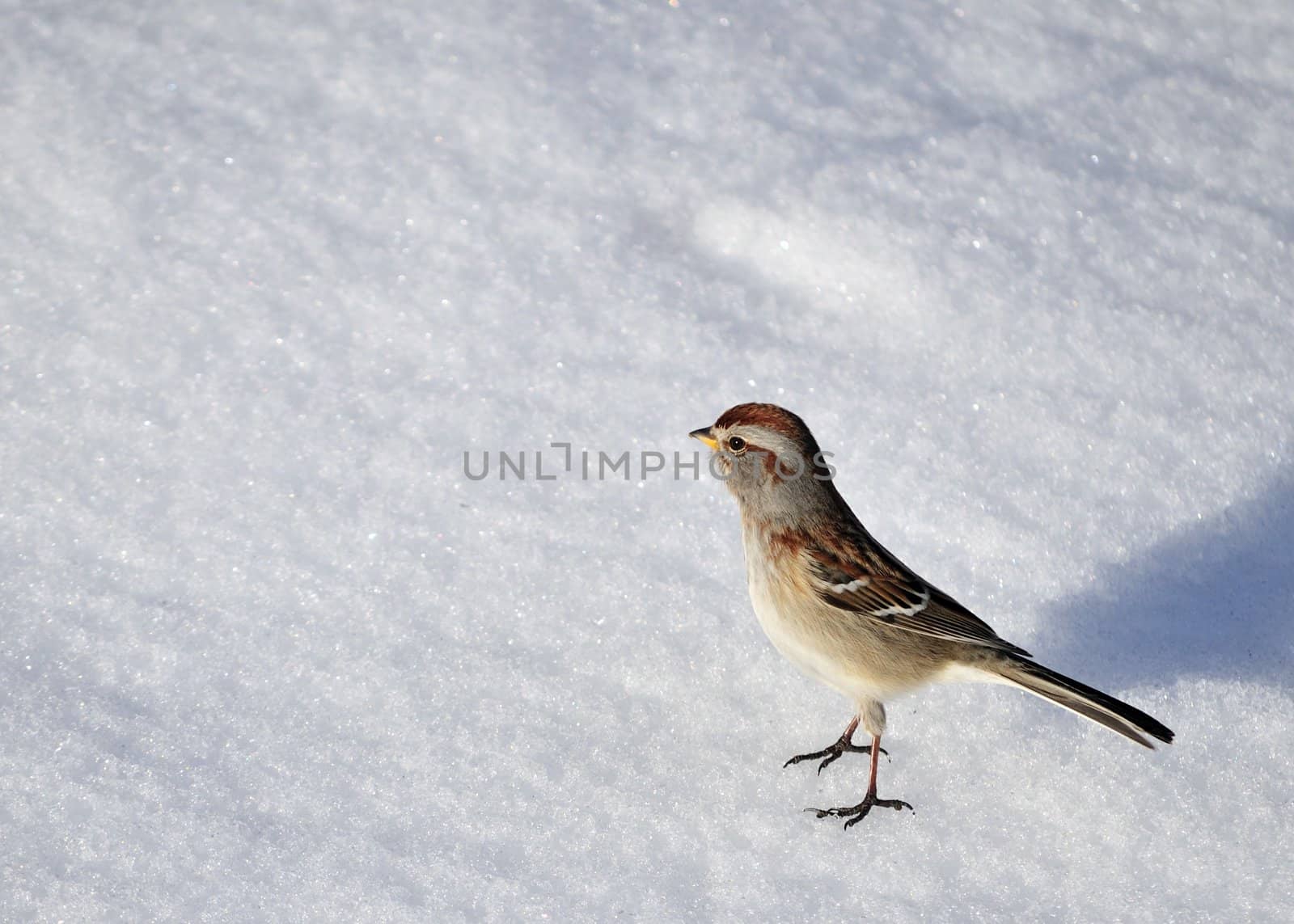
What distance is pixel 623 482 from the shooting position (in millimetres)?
4711

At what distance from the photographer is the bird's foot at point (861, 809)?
12.1 ft

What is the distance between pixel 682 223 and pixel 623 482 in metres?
1.45

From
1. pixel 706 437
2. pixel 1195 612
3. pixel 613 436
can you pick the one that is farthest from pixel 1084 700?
pixel 613 436

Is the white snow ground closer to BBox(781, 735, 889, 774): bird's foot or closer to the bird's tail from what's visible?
BBox(781, 735, 889, 774): bird's foot

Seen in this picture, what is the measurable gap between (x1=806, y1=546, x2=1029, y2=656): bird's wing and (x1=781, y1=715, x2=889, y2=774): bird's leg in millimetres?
402

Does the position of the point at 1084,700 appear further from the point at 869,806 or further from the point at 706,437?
the point at 706,437

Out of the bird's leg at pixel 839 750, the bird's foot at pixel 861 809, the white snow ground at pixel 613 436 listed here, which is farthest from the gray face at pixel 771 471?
the bird's foot at pixel 861 809

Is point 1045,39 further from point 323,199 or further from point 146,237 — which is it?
point 146,237

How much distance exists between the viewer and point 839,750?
4000 millimetres

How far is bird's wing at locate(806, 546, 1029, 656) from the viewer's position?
12.6 ft

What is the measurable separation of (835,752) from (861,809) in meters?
0.30

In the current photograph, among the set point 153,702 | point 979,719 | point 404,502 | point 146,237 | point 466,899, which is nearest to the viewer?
point 466,899

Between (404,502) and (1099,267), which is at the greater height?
(1099,267)

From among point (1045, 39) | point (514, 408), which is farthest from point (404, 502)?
point (1045, 39)
